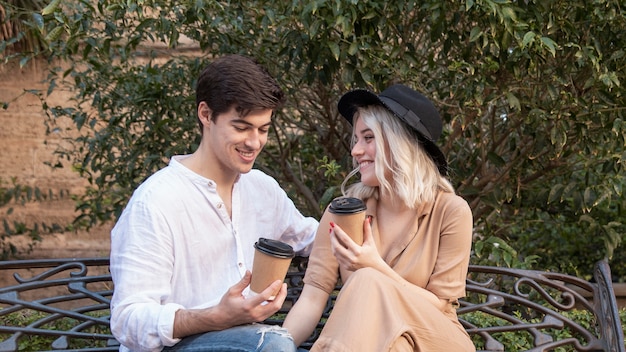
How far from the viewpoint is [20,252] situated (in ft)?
20.6

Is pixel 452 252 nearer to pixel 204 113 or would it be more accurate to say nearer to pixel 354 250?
pixel 354 250

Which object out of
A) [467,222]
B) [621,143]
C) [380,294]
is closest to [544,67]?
[621,143]

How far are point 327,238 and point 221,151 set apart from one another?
1.73ft

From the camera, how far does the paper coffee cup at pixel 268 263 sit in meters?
2.53

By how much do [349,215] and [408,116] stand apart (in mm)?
481

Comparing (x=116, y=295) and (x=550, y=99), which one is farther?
(x=550, y=99)

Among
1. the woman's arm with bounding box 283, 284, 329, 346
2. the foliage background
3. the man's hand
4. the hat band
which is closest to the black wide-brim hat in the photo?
the hat band

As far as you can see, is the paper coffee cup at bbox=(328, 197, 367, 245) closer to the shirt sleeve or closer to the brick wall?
the shirt sleeve

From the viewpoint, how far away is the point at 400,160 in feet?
9.93

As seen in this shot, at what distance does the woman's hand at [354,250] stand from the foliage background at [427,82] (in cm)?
89

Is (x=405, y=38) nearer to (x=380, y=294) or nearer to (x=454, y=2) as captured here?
(x=454, y=2)

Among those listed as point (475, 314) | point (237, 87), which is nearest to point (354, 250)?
point (237, 87)

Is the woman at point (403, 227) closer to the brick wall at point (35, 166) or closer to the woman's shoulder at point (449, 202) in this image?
the woman's shoulder at point (449, 202)

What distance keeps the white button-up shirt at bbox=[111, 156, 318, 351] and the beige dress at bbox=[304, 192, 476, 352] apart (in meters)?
0.29
